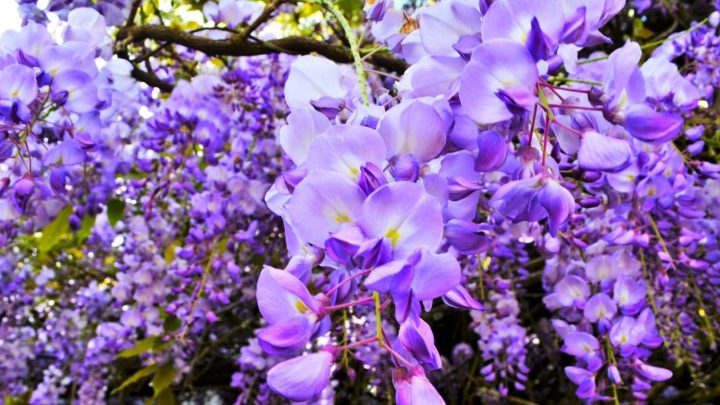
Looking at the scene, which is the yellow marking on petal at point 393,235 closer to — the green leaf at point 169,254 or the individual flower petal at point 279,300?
the individual flower petal at point 279,300

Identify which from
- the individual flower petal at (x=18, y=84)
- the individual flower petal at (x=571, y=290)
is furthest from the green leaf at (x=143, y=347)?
the individual flower petal at (x=18, y=84)

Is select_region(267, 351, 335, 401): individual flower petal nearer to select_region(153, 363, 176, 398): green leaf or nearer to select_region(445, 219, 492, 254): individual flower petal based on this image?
select_region(445, 219, 492, 254): individual flower petal

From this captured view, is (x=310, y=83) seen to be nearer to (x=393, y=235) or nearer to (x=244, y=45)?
(x=393, y=235)

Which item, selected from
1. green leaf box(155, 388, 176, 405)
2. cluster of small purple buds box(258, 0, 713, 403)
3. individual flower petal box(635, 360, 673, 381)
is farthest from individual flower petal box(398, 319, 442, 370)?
green leaf box(155, 388, 176, 405)

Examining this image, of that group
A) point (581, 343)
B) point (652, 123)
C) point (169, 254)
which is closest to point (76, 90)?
point (652, 123)

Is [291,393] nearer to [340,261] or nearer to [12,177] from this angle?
[340,261]
